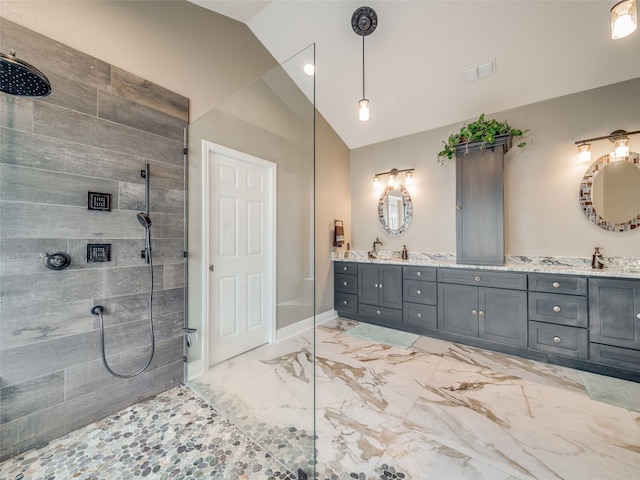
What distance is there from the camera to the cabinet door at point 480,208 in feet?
9.33

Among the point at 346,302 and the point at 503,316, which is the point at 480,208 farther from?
the point at 346,302

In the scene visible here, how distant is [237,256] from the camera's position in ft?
7.41

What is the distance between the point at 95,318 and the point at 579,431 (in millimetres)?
3196

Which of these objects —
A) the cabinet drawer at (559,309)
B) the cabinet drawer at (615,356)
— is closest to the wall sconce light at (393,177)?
the cabinet drawer at (559,309)

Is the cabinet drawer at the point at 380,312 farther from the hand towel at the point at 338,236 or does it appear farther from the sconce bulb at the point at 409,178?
the sconce bulb at the point at 409,178

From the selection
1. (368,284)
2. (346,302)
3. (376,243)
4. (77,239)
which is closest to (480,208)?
(376,243)

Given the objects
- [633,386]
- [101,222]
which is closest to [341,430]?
[101,222]

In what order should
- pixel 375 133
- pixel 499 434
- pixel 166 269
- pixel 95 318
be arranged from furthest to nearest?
pixel 375 133 < pixel 166 269 < pixel 95 318 < pixel 499 434

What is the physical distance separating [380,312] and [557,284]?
1896mm

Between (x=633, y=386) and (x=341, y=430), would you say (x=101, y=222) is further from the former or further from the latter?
(x=633, y=386)

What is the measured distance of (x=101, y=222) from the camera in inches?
69.0

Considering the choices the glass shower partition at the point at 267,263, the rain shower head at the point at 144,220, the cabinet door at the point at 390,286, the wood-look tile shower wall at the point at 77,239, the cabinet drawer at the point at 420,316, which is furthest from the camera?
the cabinet door at the point at 390,286

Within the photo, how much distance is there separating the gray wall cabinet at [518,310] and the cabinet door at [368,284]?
0.05 ft

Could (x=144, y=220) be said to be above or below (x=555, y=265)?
above
